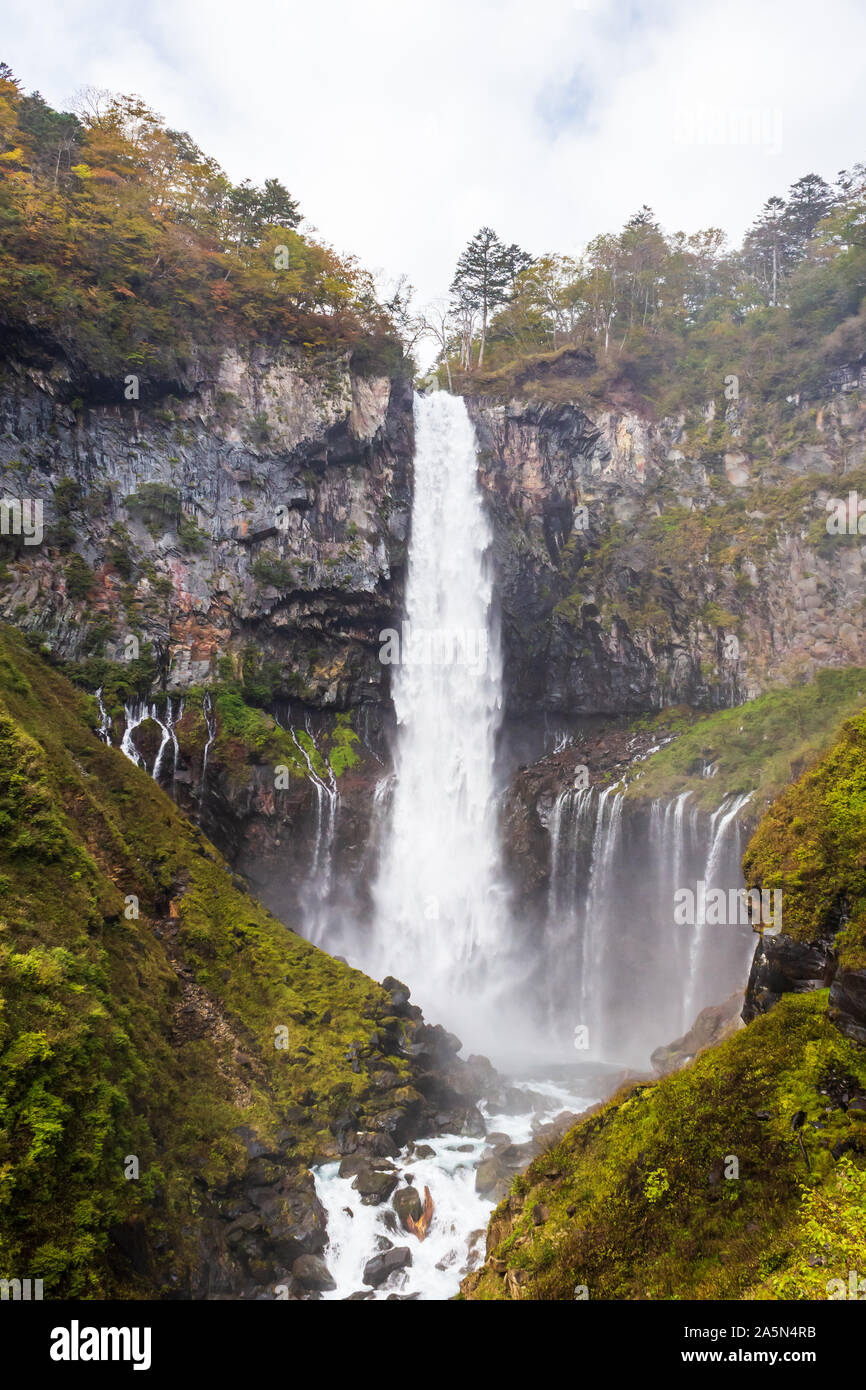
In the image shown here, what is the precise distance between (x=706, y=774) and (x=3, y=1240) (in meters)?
22.8

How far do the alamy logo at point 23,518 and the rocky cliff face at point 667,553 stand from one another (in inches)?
718

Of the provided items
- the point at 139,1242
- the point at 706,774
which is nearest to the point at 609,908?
the point at 706,774

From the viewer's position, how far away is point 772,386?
32625 millimetres

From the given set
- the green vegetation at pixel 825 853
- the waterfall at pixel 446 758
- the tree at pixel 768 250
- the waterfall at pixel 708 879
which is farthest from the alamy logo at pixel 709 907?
the tree at pixel 768 250

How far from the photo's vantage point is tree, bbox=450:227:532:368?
1606 inches

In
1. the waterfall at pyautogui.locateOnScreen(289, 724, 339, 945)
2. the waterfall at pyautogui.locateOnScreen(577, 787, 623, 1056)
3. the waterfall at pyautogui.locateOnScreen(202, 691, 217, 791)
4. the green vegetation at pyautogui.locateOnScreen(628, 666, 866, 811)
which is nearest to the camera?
the green vegetation at pyautogui.locateOnScreen(628, 666, 866, 811)

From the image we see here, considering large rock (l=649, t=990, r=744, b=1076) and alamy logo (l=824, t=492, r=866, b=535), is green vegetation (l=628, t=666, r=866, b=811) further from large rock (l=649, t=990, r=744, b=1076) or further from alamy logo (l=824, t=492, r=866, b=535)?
large rock (l=649, t=990, r=744, b=1076)

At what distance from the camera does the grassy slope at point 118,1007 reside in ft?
25.3

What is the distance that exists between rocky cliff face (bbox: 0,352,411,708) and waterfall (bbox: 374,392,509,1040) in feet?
4.94

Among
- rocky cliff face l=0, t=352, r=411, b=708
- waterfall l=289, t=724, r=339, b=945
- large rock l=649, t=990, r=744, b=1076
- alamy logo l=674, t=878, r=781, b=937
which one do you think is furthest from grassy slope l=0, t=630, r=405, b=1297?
alamy logo l=674, t=878, r=781, b=937

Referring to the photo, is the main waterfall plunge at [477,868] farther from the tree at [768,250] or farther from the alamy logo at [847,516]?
the tree at [768,250]
